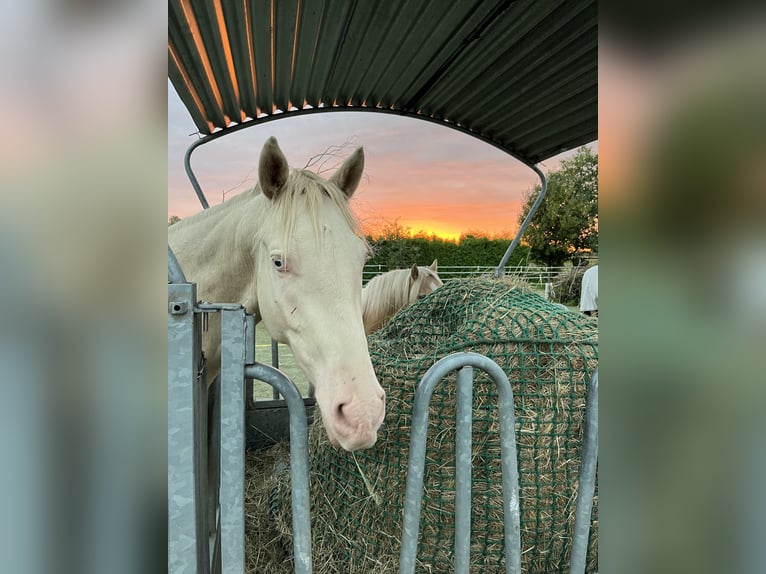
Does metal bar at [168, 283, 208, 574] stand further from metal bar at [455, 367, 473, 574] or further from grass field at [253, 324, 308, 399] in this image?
grass field at [253, 324, 308, 399]

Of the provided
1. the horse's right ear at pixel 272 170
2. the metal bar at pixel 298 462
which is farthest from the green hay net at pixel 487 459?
the horse's right ear at pixel 272 170

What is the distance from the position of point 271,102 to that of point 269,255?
1.89 m

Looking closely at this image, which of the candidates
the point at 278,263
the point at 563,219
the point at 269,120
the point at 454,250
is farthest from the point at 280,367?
the point at 563,219

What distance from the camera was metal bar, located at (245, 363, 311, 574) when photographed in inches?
42.3

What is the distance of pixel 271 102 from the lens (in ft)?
9.77

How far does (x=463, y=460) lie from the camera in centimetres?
124

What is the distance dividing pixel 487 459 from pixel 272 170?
1.30 metres

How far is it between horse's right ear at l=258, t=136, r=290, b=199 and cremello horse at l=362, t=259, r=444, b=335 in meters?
2.65

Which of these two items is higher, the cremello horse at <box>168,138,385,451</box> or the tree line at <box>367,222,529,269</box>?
the tree line at <box>367,222,529,269</box>

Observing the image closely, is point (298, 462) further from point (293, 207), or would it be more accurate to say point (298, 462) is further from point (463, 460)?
point (293, 207)

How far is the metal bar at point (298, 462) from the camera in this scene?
3.52 feet

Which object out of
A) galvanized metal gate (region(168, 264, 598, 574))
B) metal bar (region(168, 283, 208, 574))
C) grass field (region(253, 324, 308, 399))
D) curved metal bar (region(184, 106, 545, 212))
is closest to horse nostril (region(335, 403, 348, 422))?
galvanized metal gate (region(168, 264, 598, 574))

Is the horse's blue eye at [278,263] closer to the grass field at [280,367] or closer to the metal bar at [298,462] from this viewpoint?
the metal bar at [298,462]
